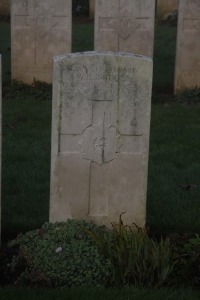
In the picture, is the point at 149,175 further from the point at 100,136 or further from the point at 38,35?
the point at 38,35

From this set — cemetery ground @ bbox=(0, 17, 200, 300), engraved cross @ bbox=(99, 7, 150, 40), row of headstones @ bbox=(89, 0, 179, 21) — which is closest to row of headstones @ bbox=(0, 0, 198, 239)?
cemetery ground @ bbox=(0, 17, 200, 300)

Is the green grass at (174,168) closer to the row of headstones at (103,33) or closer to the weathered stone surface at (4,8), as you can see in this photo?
the row of headstones at (103,33)

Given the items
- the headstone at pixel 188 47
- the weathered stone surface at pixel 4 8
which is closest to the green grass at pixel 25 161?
the headstone at pixel 188 47

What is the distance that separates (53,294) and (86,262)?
364 mm

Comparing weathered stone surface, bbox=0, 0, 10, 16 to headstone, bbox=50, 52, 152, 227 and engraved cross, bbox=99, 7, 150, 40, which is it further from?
headstone, bbox=50, 52, 152, 227

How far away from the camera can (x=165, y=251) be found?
5.18 meters

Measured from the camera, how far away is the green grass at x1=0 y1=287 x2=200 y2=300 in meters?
4.84

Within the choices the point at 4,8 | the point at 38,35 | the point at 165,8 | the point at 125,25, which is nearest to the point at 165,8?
the point at 165,8

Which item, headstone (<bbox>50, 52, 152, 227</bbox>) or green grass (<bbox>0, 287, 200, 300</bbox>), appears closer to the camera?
green grass (<bbox>0, 287, 200, 300</bbox>)

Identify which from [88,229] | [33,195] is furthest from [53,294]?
[33,195]

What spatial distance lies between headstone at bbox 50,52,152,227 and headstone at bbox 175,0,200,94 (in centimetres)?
608

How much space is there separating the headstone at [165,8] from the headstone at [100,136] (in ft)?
49.2

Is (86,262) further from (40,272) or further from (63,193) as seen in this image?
(63,193)

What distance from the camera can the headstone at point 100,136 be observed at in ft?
18.0
